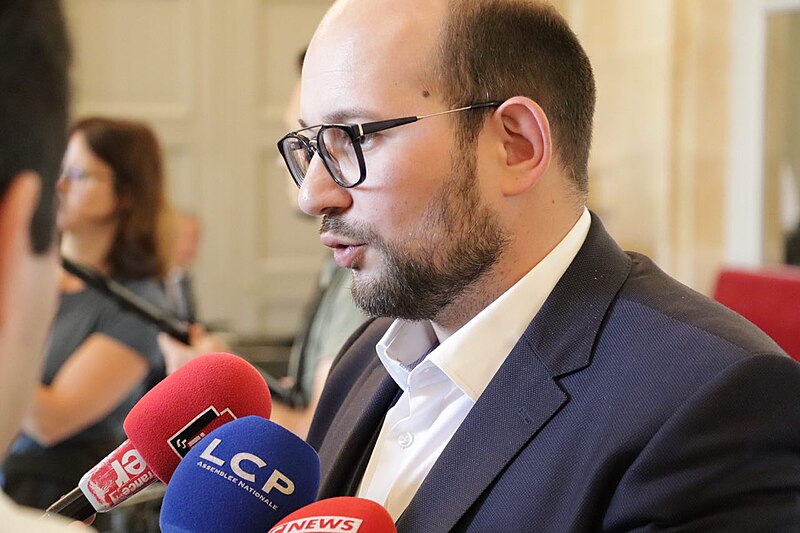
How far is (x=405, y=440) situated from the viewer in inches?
51.4

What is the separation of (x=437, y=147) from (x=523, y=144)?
11 centimetres

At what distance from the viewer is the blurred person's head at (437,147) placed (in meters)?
1.25

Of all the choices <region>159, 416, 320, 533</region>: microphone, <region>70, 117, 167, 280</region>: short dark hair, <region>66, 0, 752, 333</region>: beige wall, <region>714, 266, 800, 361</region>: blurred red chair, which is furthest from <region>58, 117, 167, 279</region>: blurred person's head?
<region>66, 0, 752, 333</region>: beige wall

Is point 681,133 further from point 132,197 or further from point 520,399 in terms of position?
point 520,399

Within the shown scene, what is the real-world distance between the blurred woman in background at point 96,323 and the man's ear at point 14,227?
1.98 m

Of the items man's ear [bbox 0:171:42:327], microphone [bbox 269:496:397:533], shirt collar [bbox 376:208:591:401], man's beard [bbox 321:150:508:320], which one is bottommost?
microphone [bbox 269:496:397:533]

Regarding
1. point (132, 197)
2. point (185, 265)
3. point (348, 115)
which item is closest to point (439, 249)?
point (348, 115)

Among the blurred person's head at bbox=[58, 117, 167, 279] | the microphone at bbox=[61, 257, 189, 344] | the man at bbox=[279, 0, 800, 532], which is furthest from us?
the blurred person's head at bbox=[58, 117, 167, 279]

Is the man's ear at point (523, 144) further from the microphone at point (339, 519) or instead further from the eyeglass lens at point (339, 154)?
the microphone at point (339, 519)

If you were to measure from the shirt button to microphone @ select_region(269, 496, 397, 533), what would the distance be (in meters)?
0.29

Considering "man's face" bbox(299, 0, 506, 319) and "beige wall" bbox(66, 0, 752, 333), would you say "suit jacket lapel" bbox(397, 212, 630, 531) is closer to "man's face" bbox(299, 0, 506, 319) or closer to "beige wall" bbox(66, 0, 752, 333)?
"man's face" bbox(299, 0, 506, 319)

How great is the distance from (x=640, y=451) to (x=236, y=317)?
15.9ft

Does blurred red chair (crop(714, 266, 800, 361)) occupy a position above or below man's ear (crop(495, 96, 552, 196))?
below

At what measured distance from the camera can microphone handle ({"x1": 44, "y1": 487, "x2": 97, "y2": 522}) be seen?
44.4 inches
